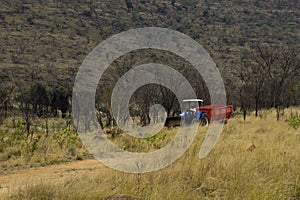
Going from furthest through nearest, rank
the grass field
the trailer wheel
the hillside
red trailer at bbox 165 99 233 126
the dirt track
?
the hillside < the trailer wheel < red trailer at bbox 165 99 233 126 < the dirt track < the grass field

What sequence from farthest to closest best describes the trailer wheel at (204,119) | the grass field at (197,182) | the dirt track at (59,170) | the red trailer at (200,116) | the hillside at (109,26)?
the hillside at (109,26), the trailer wheel at (204,119), the red trailer at (200,116), the dirt track at (59,170), the grass field at (197,182)

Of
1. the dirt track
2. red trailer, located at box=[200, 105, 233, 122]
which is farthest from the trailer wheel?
the dirt track

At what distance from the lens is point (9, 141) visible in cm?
1213

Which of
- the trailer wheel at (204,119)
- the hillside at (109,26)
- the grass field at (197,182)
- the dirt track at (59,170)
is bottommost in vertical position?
the dirt track at (59,170)

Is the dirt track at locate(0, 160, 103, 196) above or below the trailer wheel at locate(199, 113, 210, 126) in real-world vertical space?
below

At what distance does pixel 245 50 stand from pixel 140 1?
31.9m

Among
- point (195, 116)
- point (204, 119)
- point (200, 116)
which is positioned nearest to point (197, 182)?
point (200, 116)

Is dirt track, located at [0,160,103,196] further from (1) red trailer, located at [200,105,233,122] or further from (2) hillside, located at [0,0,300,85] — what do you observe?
(2) hillside, located at [0,0,300,85]

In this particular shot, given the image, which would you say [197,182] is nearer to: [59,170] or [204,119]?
[59,170]

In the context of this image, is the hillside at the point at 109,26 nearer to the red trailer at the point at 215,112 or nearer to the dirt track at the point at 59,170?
the red trailer at the point at 215,112

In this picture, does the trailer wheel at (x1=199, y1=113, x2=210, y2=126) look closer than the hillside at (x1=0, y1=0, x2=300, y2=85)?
Yes

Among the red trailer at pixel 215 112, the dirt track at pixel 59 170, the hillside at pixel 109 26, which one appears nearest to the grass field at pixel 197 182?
the dirt track at pixel 59 170

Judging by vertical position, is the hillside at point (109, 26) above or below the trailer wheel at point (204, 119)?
above

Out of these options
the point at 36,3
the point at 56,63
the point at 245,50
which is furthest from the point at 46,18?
the point at 245,50
